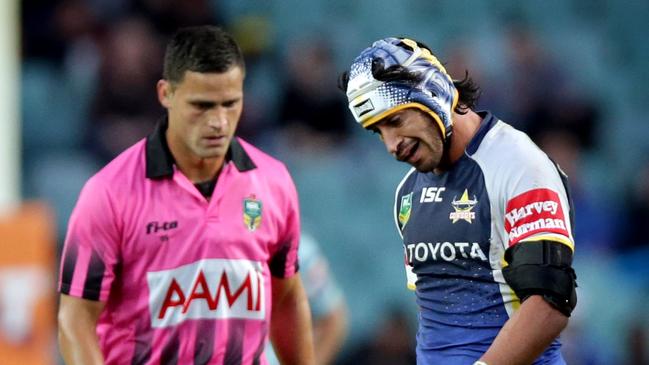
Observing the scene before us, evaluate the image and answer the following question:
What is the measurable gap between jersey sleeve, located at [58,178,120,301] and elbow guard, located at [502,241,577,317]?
1580 mm

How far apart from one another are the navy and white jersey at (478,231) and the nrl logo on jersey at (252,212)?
2.45ft

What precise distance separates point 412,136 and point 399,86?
6.9 inches

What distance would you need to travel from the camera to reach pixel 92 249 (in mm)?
5152

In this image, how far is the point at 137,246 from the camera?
17.1 ft

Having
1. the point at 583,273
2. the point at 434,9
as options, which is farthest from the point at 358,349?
the point at 434,9

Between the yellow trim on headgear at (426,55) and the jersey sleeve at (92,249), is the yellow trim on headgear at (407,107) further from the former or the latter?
the jersey sleeve at (92,249)

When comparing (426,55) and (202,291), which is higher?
(426,55)

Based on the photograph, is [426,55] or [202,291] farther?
[202,291]

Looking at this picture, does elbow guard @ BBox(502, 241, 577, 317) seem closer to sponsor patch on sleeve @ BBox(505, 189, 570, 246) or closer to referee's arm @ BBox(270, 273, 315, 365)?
sponsor patch on sleeve @ BBox(505, 189, 570, 246)

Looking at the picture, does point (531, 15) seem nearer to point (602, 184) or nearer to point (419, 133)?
point (602, 184)

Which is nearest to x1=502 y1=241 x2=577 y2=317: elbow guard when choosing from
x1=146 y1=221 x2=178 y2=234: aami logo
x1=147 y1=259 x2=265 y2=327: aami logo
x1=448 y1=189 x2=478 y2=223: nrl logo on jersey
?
x1=448 y1=189 x2=478 y2=223: nrl logo on jersey

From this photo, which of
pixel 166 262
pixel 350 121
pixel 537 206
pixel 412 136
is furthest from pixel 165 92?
pixel 350 121

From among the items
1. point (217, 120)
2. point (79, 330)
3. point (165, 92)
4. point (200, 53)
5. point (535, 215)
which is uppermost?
point (200, 53)

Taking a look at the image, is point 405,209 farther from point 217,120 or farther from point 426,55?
point 217,120
